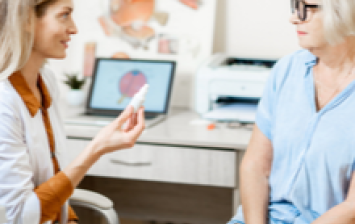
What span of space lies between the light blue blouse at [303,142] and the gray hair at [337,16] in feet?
0.52

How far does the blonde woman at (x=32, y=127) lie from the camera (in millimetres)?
1125

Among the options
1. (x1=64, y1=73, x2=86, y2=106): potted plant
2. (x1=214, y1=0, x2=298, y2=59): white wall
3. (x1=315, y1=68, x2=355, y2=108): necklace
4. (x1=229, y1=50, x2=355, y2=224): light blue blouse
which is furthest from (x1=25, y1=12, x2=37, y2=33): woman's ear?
(x1=214, y1=0, x2=298, y2=59): white wall

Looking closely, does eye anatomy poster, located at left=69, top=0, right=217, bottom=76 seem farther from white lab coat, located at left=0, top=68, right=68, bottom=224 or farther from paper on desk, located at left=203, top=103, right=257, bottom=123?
white lab coat, located at left=0, top=68, right=68, bottom=224

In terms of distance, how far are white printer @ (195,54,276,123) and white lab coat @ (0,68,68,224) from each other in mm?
864

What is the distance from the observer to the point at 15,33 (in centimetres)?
113

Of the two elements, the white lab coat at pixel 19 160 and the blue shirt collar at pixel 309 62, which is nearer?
the white lab coat at pixel 19 160

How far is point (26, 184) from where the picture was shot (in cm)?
114

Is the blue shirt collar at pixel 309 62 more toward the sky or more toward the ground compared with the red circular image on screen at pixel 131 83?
more toward the sky

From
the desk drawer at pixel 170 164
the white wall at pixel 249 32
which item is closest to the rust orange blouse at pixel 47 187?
the desk drawer at pixel 170 164

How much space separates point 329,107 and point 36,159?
0.82 metres

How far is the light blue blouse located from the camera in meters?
1.18

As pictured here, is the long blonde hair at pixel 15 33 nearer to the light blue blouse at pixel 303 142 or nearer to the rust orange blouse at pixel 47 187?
the rust orange blouse at pixel 47 187

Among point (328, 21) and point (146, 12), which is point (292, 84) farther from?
point (146, 12)

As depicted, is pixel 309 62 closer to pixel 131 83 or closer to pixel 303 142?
pixel 303 142
